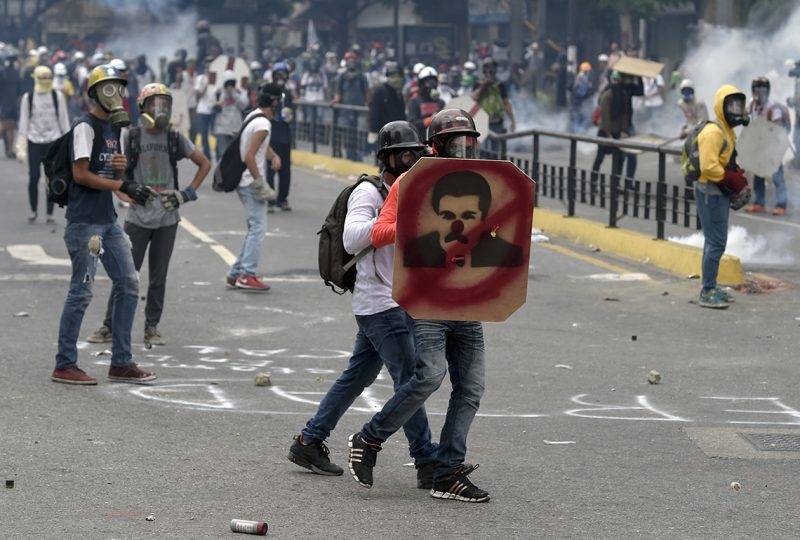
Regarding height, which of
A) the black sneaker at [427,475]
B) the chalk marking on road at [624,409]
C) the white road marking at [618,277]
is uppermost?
the black sneaker at [427,475]

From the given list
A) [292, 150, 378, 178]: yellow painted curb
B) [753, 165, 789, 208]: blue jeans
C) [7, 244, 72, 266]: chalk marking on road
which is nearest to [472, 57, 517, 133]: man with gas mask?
[292, 150, 378, 178]: yellow painted curb

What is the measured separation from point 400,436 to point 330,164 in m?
18.6

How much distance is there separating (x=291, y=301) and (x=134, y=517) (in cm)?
657

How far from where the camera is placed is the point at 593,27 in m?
45.8

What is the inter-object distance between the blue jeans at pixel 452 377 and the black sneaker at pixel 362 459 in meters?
0.11

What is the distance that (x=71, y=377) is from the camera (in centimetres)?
912

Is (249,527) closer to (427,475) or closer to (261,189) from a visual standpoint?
(427,475)

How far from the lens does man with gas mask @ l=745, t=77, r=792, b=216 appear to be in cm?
1959

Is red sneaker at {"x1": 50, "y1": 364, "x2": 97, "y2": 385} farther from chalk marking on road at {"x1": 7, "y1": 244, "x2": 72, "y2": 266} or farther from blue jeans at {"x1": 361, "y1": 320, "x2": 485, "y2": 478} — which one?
chalk marking on road at {"x1": 7, "y1": 244, "x2": 72, "y2": 266}

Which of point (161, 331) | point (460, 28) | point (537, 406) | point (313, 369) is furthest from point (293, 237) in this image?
point (460, 28)

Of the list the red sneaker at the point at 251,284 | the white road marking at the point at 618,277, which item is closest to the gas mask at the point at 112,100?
the red sneaker at the point at 251,284

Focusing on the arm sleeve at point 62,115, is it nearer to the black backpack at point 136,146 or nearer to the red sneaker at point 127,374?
the black backpack at point 136,146

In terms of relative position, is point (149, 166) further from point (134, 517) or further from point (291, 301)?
point (134, 517)

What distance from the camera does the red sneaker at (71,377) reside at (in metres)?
9.11
